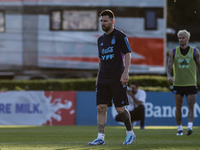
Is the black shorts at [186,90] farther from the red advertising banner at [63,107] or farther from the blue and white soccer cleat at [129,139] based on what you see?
the red advertising banner at [63,107]

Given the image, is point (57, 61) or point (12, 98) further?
point (57, 61)

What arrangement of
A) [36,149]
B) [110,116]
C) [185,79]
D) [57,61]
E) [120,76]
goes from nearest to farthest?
[36,149] → [120,76] → [185,79] → [110,116] → [57,61]

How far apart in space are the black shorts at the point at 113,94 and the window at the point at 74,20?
1128cm

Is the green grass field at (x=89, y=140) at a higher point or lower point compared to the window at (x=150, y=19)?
lower

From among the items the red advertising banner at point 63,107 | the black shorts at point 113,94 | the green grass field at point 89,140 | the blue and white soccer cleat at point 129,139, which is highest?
the black shorts at point 113,94

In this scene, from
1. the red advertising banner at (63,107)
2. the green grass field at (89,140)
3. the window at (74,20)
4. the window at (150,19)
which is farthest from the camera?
the window at (150,19)

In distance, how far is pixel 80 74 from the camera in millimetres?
17375

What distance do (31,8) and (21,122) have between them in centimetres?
528

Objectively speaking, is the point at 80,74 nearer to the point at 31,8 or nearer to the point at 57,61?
the point at 57,61

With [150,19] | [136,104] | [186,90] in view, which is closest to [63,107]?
[136,104]

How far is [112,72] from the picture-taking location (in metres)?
6.23

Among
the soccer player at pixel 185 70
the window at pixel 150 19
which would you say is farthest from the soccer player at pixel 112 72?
the window at pixel 150 19

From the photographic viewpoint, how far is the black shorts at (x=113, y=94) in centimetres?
621

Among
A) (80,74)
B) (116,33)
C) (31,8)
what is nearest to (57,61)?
(80,74)
